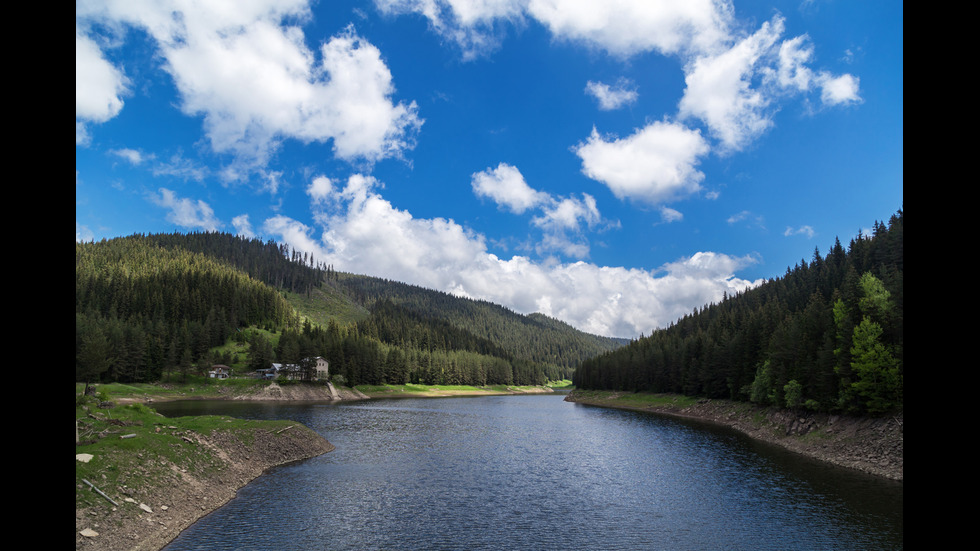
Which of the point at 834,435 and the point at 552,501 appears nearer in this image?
the point at 552,501

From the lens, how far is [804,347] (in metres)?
72.8

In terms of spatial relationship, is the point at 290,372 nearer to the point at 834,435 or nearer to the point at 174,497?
the point at 174,497

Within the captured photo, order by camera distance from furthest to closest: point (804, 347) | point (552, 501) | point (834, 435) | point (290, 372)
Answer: point (290, 372)
point (804, 347)
point (834, 435)
point (552, 501)

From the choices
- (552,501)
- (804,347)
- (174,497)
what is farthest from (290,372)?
(804,347)

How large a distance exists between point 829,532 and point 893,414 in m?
30.8

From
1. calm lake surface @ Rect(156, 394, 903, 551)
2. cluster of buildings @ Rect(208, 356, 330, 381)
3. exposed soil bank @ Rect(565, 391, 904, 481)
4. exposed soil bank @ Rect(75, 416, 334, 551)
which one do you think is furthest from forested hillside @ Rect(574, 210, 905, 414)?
cluster of buildings @ Rect(208, 356, 330, 381)

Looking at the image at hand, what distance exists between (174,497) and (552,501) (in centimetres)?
2666

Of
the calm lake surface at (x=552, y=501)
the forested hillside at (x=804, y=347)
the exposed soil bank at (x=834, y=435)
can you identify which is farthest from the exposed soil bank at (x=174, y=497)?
the exposed soil bank at (x=834, y=435)

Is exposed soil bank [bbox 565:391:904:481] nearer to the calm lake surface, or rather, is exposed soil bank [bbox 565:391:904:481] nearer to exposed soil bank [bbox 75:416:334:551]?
the calm lake surface
